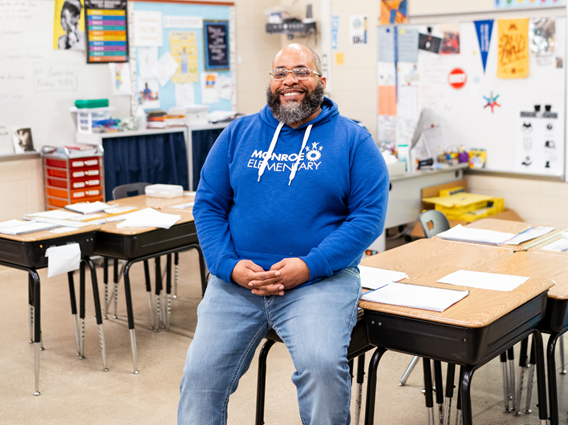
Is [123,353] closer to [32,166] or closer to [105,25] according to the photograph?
[32,166]

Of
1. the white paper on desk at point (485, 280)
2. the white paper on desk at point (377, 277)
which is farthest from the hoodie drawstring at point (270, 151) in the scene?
the white paper on desk at point (485, 280)

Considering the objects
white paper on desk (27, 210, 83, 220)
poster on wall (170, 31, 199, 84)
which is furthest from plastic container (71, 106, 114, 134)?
white paper on desk (27, 210, 83, 220)

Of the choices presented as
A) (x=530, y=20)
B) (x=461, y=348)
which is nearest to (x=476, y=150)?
(x=530, y=20)

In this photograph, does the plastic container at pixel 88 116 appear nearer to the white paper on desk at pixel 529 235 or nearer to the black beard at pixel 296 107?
the black beard at pixel 296 107

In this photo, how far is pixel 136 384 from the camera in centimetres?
335

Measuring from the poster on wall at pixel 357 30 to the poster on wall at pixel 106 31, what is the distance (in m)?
2.03

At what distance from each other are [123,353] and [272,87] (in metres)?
1.90

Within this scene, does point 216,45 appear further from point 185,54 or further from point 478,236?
point 478,236

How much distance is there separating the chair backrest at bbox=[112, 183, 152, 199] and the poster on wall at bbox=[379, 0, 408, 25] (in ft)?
9.22

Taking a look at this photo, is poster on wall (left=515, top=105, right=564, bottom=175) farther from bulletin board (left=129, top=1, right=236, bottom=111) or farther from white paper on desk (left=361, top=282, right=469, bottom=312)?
white paper on desk (left=361, top=282, right=469, bottom=312)

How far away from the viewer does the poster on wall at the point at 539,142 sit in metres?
5.26

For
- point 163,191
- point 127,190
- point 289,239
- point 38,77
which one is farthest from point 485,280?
point 38,77

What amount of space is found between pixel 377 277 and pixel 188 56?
4475mm

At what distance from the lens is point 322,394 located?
2.08 meters
